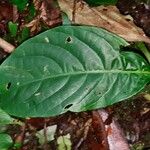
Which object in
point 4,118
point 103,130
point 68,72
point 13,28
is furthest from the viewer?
point 13,28

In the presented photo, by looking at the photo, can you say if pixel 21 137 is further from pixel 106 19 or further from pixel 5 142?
pixel 106 19

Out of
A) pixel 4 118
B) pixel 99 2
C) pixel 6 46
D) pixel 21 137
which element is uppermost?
pixel 99 2

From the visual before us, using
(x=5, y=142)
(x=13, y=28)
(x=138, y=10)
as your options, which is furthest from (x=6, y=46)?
(x=138, y=10)

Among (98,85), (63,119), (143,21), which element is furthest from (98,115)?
(143,21)

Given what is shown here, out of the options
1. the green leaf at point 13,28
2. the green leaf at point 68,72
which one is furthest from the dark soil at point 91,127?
the green leaf at point 68,72

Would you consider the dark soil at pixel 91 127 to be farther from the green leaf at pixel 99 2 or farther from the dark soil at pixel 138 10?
the green leaf at pixel 99 2
